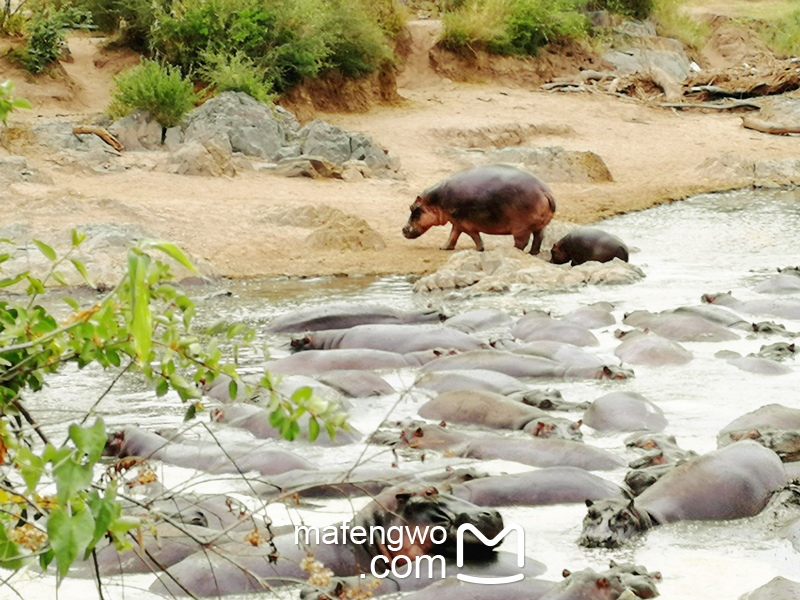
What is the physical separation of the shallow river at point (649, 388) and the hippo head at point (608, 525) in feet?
0.12

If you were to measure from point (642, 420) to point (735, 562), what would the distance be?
4.66 feet

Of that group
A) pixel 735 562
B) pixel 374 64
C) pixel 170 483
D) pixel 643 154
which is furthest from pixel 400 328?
pixel 374 64

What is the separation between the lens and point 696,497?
4.04 m

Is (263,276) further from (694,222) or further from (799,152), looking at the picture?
(799,152)

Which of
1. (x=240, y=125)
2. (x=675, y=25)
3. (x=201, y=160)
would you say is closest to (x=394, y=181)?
(x=240, y=125)

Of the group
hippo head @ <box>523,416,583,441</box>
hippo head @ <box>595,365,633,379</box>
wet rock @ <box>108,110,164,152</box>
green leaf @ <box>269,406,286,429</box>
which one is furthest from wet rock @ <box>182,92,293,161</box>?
green leaf @ <box>269,406,286,429</box>

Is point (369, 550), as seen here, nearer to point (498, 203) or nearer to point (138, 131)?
point (498, 203)

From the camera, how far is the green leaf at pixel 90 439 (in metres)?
1.83

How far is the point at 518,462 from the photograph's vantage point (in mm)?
4535

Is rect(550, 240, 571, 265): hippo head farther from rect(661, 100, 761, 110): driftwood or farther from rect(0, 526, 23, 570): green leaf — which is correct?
rect(661, 100, 761, 110): driftwood

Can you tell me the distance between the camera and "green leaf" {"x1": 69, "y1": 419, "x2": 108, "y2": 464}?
5.99 feet

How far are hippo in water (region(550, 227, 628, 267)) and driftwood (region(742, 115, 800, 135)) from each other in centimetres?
999

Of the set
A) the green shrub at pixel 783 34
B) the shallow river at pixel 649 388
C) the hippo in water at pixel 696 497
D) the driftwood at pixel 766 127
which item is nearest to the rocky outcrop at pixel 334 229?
the shallow river at pixel 649 388

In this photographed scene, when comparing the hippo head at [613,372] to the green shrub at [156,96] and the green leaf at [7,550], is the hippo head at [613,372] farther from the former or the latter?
the green shrub at [156,96]
